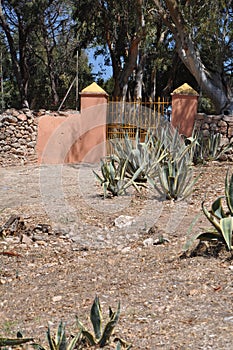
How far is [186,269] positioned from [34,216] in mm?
2911

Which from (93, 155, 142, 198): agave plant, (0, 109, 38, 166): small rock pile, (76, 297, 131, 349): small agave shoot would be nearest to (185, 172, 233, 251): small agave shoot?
(76, 297, 131, 349): small agave shoot

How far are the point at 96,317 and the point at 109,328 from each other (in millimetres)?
89

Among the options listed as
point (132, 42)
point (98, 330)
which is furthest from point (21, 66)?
Answer: point (98, 330)

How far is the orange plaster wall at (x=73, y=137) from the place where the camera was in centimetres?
1198

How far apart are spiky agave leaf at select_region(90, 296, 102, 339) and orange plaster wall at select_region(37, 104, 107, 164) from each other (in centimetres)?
957

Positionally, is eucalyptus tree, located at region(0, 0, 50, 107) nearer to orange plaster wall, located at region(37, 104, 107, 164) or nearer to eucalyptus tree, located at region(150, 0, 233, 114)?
eucalyptus tree, located at region(150, 0, 233, 114)

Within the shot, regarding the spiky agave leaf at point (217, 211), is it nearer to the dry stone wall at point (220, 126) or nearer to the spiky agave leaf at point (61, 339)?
the spiky agave leaf at point (61, 339)

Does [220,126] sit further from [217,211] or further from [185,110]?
[217,211]

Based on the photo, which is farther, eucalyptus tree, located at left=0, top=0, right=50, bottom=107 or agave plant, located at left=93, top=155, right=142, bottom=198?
eucalyptus tree, located at left=0, top=0, right=50, bottom=107

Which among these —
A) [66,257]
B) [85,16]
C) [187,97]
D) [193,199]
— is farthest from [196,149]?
[85,16]

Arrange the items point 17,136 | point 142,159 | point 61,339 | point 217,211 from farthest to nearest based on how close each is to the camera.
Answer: point 17,136
point 142,159
point 217,211
point 61,339

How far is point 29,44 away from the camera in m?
25.0

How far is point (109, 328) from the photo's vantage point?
2408 millimetres

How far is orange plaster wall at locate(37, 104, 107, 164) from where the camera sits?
11977 millimetres
